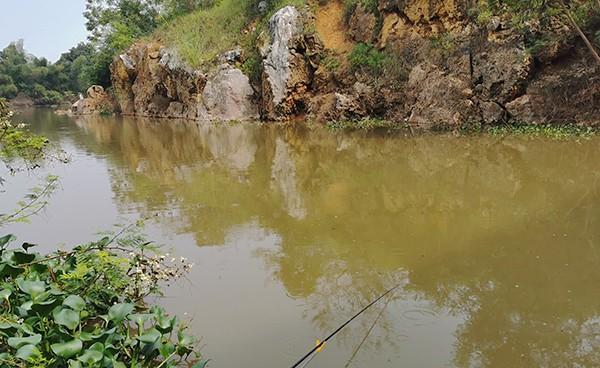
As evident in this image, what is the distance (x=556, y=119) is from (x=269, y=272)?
10720 millimetres

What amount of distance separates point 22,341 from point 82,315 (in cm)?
46

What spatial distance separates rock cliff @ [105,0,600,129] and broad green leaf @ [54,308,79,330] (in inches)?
495

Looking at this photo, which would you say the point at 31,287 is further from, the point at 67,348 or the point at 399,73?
the point at 399,73

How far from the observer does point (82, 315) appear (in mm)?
3166

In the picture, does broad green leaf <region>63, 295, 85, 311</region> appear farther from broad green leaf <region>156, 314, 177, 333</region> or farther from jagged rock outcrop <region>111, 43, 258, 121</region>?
jagged rock outcrop <region>111, 43, 258, 121</region>

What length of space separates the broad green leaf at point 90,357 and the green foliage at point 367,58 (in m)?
15.7

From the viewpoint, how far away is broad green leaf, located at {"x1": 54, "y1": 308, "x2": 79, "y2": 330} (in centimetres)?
293

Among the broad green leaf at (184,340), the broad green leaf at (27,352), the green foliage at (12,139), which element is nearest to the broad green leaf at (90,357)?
the broad green leaf at (27,352)

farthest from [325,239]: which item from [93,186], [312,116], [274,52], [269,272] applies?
[274,52]

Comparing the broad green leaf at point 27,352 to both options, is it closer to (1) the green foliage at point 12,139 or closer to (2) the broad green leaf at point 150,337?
(2) the broad green leaf at point 150,337

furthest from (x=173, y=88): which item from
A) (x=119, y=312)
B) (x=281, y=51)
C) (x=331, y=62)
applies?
(x=119, y=312)

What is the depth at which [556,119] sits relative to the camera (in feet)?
40.6

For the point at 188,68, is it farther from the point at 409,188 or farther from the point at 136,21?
the point at 409,188

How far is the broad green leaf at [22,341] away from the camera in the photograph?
2.70 m
